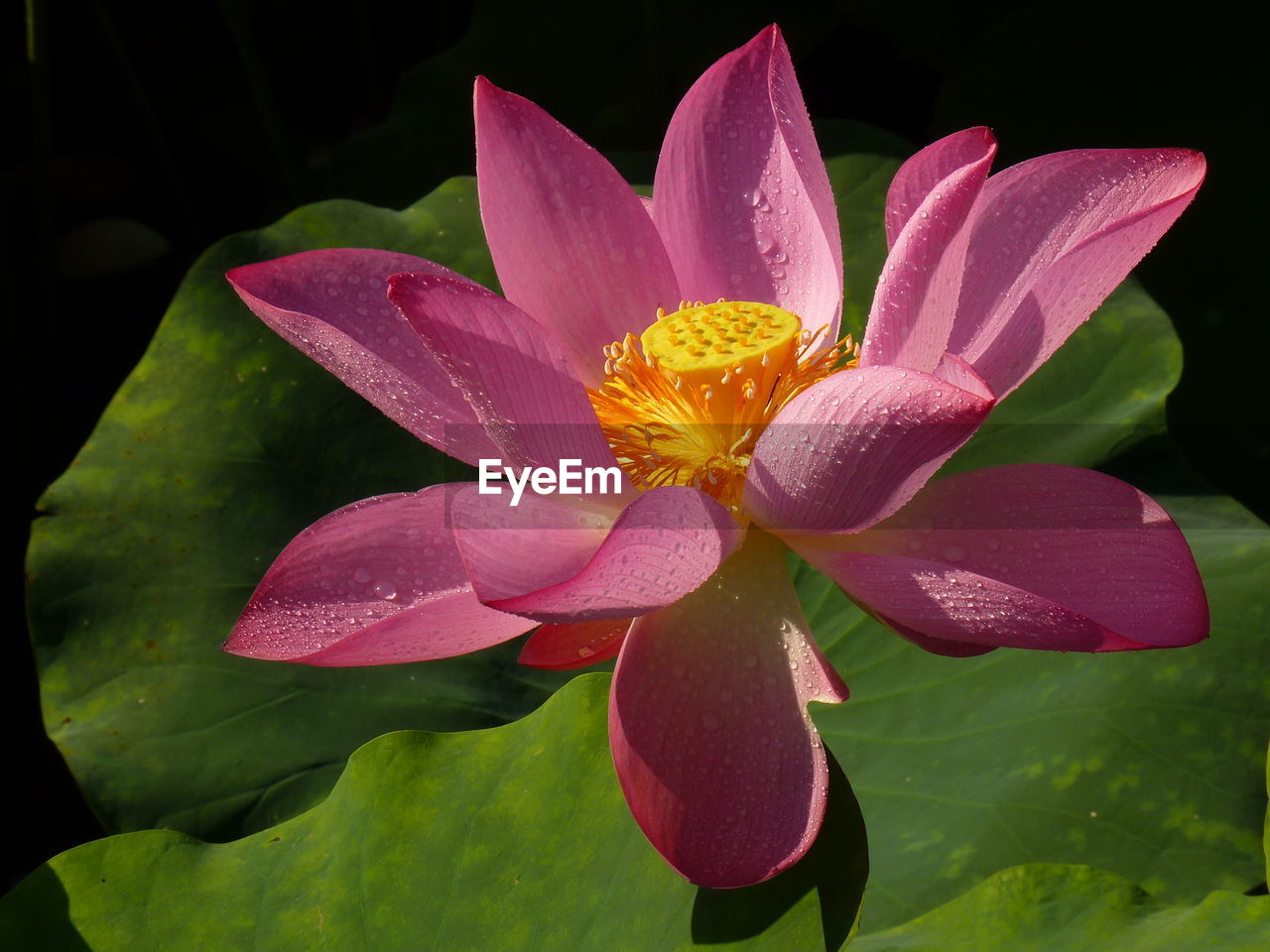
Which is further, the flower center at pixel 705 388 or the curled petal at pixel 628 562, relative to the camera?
the flower center at pixel 705 388

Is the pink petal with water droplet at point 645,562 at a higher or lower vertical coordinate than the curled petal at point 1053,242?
lower

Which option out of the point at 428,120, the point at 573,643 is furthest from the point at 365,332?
the point at 428,120

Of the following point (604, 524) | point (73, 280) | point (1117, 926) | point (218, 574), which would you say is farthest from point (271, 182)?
point (1117, 926)

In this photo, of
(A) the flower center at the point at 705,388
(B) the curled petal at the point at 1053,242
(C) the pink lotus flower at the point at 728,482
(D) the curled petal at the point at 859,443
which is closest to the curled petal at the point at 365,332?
(C) the pink lotus flower at the point at 728,482

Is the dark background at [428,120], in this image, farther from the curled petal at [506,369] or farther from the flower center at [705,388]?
the curled petal at [506,369]

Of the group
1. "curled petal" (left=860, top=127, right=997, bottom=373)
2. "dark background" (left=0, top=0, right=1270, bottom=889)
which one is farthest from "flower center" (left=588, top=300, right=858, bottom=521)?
"dark background" (left=0, top=0, right=1270, bottom=889)

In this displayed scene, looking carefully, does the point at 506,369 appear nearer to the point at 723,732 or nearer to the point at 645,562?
the point at 645,562
